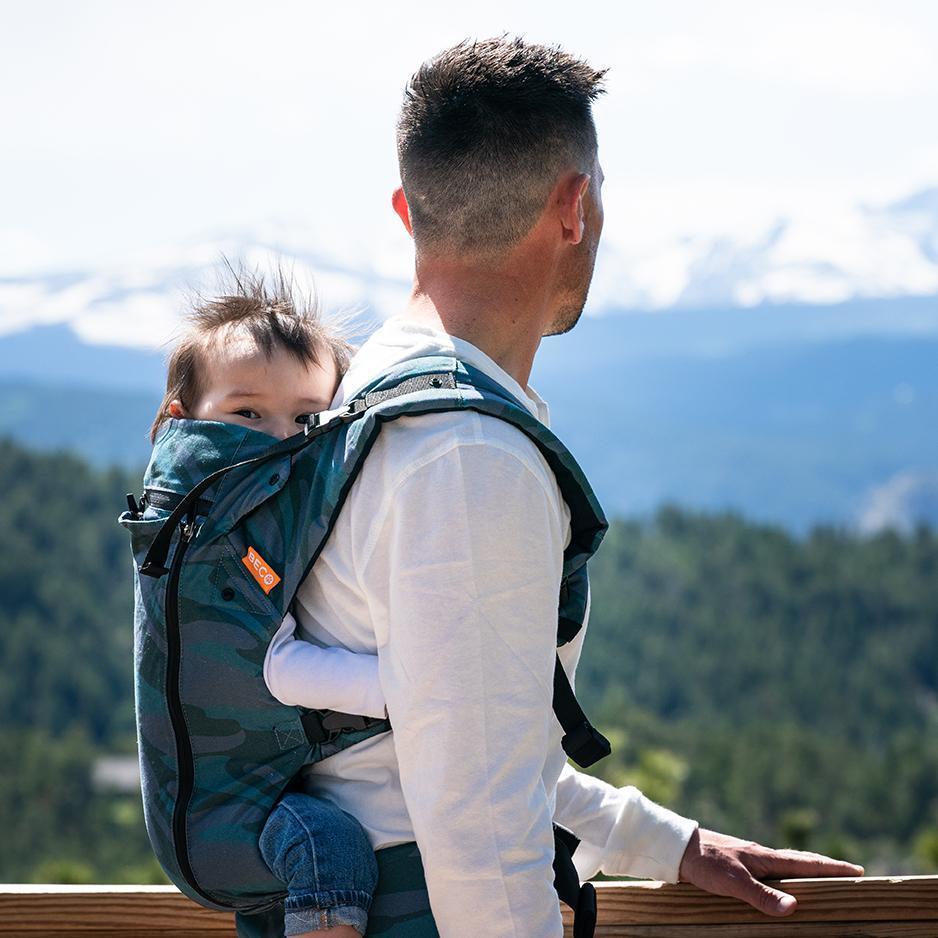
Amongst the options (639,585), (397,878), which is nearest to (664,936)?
(397,878)

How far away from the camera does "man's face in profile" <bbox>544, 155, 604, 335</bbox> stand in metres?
1.45

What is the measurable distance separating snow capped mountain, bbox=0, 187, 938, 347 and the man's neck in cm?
10167

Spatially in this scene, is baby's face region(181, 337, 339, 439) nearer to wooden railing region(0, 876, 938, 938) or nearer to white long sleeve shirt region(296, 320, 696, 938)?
white long sleeve shirt region(296, 320, 696, 938)

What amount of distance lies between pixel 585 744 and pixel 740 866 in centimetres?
47

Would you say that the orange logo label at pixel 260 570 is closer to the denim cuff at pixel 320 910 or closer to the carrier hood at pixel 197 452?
the carrier hood at pixel 197 452

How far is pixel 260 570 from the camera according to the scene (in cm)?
131

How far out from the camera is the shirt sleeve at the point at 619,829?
65.7 inches

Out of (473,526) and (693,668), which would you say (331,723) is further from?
(693,668)

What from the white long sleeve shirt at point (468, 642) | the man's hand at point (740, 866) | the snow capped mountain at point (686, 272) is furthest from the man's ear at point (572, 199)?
the snow capped mountain at point (686, 272)

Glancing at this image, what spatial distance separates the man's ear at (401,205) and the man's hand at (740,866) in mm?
818

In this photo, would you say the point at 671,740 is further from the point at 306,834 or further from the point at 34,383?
the point at 34,383

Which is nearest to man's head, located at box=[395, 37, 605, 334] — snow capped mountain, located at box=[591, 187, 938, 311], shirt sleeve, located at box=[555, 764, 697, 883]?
shirt sleeve, located at box=[555, 764, 697, 883]

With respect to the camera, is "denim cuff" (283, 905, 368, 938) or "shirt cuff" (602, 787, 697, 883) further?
"shirt cuff" (602, 787, 697, 883)

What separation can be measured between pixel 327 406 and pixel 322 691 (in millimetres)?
420
